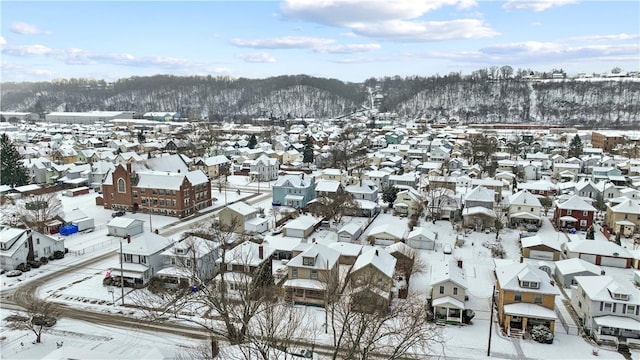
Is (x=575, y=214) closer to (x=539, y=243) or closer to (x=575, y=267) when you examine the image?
(x=539, y=243)

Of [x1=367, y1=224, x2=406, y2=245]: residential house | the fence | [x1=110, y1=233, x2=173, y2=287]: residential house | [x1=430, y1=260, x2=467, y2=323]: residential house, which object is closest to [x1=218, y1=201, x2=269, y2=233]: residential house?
the fence

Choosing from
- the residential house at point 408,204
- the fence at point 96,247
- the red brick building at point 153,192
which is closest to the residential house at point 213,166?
the red brick building at point 153,192

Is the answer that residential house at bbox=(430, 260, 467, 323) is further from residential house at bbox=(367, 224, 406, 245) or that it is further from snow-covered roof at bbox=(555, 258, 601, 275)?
residential house at bbox=(367, 224, 406, 245)

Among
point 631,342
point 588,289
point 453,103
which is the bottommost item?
point 631,342

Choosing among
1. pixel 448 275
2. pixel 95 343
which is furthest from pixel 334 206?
pixel 95 343

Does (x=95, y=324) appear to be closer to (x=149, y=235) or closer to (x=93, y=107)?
(x=149, y=235)

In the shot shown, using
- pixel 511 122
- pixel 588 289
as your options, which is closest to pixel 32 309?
pixel 588 289
